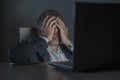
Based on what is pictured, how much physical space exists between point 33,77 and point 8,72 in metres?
0.18

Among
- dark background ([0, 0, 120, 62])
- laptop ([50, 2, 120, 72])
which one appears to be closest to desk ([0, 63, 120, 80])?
laptop ([50, 2, 120, 72])

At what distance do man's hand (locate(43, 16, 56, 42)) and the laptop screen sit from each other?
1.66m

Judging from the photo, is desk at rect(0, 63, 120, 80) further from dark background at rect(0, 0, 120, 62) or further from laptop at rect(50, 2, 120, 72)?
dark background at rect(0, 0, 120, 62)

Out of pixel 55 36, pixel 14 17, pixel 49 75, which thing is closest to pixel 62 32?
pixel 55 36

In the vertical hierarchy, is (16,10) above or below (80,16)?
above

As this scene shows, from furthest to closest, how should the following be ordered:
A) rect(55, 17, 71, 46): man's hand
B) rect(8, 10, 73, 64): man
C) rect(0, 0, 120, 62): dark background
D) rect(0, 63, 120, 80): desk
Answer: rect(0, 0, 120, 62): dark background < rect(55, 17, 71, 46): man's hand < rect(8, 10, 73, 64): man < rect(0, 63, 120, 80): desk

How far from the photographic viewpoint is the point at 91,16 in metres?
1.16

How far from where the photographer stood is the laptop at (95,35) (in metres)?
1.13

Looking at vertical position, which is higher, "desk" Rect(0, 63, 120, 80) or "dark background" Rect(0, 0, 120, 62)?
"dark background" Rect(0, 0, 120, 62)

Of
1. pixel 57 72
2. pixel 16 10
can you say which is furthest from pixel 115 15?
pixel 16 10

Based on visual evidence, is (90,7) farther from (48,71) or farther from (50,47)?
(50,47)

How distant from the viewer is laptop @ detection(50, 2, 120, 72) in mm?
1133

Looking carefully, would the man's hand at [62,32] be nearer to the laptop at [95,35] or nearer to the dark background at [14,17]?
the dark background at [14,17]

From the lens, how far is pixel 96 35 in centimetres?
117
